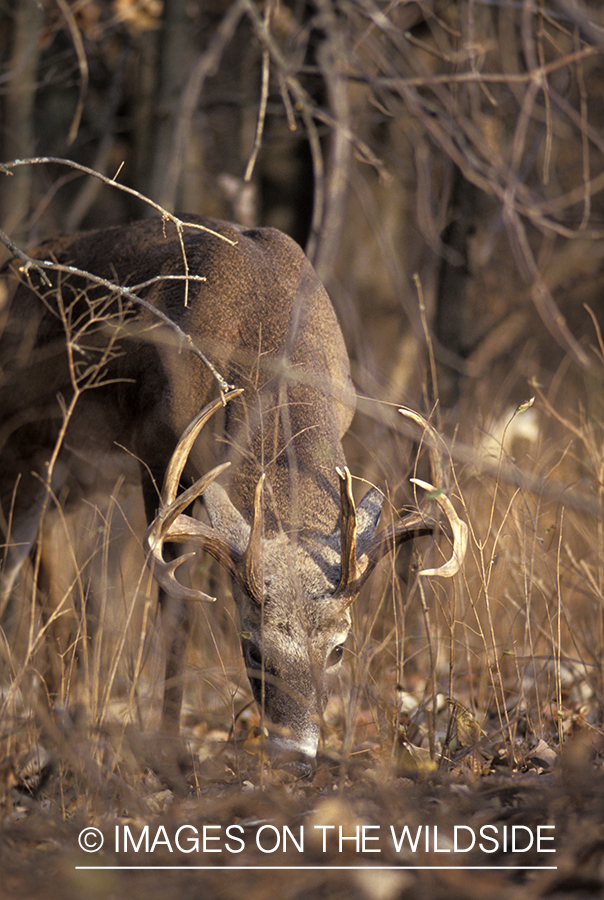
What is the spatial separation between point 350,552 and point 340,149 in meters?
2.26

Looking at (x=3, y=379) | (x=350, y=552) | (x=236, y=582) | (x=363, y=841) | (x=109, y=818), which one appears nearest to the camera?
(x=363, y=841)

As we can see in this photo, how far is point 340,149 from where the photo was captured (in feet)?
16.3

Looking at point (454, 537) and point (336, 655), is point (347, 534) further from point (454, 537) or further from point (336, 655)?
point (336, 655)

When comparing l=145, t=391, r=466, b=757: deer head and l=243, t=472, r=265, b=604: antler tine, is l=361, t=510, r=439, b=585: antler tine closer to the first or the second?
l=145, t=391, r=466, b=757: deer head

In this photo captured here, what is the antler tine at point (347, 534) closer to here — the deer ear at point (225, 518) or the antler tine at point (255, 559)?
the antler tine at point (255, 559)

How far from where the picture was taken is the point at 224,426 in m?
4.74

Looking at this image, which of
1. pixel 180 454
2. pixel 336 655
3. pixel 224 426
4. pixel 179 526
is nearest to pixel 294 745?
pixel 336 655

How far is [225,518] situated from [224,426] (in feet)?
1.96

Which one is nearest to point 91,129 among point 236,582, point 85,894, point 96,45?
point 96,45

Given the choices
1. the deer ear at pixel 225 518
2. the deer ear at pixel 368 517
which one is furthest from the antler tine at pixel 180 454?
the deer ear at pixel 368 517

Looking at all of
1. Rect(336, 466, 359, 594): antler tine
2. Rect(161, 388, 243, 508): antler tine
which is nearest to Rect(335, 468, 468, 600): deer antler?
Rect(336, 466, 359, 594): antler tine

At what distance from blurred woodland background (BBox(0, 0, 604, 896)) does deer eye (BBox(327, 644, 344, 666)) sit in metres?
0.10

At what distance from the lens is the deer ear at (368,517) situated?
4336 mm

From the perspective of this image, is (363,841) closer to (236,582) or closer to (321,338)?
(236,582)
